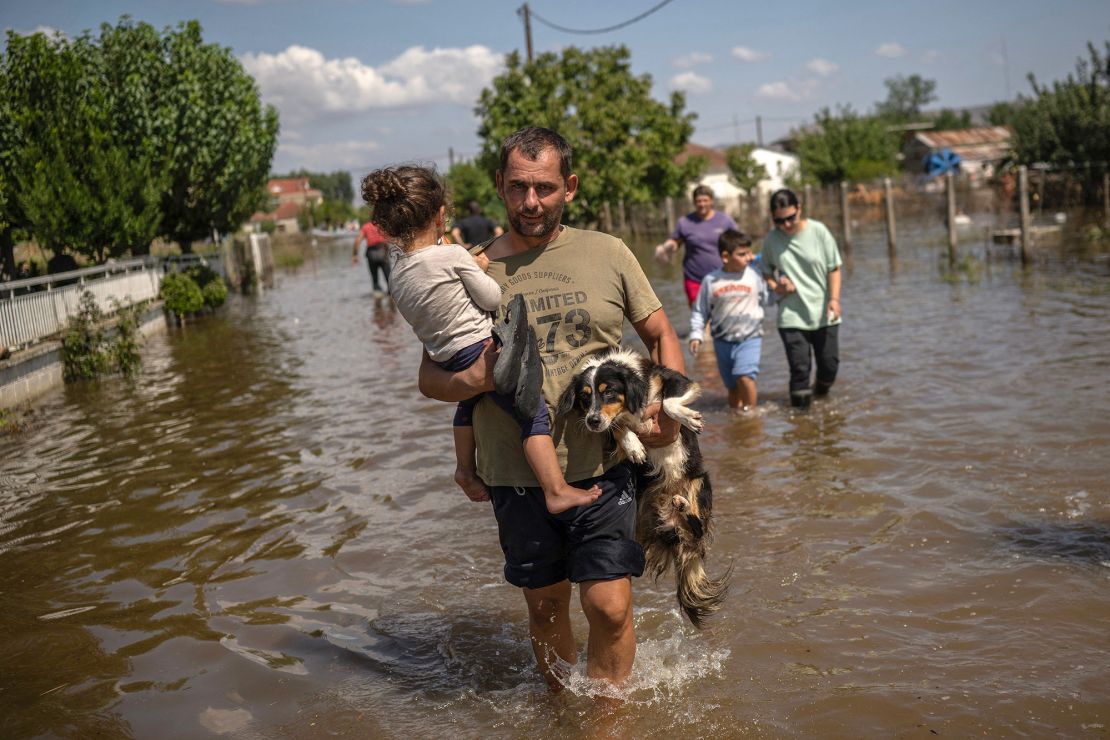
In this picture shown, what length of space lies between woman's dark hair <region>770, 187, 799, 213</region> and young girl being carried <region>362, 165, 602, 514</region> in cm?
546

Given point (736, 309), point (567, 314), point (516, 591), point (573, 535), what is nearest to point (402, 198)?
point (567, 314)

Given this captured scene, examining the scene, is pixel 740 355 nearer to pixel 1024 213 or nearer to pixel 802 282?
pixel 802 282

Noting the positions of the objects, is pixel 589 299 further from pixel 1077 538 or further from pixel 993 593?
pixel 1077 538

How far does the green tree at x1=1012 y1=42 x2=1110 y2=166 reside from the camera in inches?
1241

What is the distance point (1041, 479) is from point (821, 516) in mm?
1617

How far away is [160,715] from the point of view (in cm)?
439

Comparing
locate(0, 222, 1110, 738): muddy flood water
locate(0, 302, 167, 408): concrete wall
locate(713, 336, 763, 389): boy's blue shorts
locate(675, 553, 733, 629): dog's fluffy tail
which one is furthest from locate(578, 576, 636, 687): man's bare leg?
locate(0, 302, 167, 408): concrete wall

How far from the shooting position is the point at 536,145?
3.54 m

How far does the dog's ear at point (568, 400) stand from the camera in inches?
141

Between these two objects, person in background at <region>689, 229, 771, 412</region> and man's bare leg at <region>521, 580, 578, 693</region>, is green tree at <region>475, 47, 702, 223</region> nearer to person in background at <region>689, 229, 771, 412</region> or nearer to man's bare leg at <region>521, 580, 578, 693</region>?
person in background at <region>689, 229, 771, 412</region>

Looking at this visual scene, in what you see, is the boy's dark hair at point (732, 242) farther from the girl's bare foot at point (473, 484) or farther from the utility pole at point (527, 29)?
the utility pole at point (527, 29)

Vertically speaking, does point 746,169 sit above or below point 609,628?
above

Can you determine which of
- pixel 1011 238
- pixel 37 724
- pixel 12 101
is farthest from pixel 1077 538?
pixel 12 101

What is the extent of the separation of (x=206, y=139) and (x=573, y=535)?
82.5 ft
